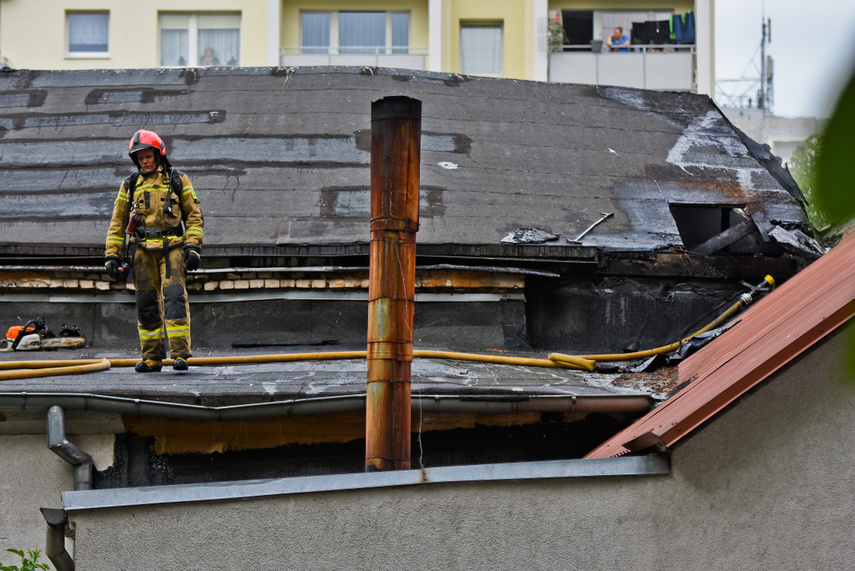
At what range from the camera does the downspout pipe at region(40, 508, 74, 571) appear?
5.04m

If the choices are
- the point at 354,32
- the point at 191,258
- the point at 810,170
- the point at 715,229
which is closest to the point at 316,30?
the point at 354,32

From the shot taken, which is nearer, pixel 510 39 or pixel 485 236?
pixel 485 236

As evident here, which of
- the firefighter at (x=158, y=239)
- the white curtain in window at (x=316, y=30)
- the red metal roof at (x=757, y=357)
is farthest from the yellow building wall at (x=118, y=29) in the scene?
the red metal roof at (x=757, y=357)

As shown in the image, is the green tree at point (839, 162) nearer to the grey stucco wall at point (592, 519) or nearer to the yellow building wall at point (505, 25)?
the grey stucco wall at point (592, 519)

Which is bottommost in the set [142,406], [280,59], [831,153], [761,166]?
[142,406]

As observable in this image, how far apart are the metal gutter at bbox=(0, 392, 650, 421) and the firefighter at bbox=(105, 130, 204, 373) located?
38.8 inches

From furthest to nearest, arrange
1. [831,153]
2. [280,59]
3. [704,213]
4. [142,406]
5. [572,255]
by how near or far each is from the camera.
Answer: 1. [280,59]
2. [704,213]
3. [572,255]
4. [142,406]
5. [831,153]

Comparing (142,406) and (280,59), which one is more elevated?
(280,59)

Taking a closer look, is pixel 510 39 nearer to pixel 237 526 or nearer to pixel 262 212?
pixel 262 212

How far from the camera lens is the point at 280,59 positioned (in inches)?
963

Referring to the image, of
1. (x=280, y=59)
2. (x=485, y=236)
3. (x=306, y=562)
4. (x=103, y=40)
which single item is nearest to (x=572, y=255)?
(x=485, y=236)

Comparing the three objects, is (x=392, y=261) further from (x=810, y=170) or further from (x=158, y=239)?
(x=810, y=170)

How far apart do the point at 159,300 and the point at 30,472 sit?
1448mm

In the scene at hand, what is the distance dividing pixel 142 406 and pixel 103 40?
827 inches
